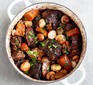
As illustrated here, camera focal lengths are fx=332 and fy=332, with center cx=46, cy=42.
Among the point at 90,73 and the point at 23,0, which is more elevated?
the point at 23,0

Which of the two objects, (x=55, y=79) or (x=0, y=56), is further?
(x=0, y=56)

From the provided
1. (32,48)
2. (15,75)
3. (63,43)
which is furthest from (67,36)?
(15,75)

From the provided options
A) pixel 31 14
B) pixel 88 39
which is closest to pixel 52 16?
pixel 31 14

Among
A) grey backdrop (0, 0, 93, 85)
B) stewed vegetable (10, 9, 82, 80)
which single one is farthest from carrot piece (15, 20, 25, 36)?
grey backdrop (0, 0, 93, 85)

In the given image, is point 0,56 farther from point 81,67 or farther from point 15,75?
point 81,67

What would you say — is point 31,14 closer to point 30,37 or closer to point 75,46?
point 30,37

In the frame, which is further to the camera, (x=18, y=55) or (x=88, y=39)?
(x=88, y=39)

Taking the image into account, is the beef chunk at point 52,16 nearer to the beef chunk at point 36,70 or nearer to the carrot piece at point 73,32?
the carrot piece at point 73,32
